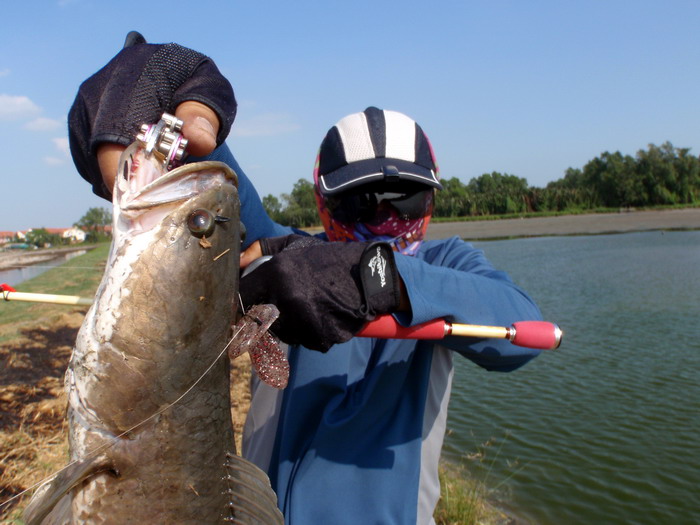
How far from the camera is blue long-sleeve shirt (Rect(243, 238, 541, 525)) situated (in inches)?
85.9

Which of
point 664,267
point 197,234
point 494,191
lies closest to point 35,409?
point 197,234

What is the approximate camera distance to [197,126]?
176 centimetres

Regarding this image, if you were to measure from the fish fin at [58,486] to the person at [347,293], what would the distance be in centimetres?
66

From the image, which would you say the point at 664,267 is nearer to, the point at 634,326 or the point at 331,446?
the point at 634,326

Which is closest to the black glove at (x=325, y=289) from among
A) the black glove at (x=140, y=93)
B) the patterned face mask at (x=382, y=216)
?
the black glove at (x=140, y=93)

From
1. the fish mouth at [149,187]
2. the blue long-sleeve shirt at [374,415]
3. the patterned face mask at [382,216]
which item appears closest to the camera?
the fish mouth at [149,187]

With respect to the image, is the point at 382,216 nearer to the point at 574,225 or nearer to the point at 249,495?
the point at 249,495

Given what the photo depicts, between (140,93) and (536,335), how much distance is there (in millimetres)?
1508

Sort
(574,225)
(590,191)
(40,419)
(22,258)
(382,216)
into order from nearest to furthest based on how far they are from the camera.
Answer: (382,216)
(40,419)
(22,258)
(574,225)
(590,191)

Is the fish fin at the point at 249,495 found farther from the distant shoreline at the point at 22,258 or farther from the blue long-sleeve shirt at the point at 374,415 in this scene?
the distant shoreline at the point at 22,258

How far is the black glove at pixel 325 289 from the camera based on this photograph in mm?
1808

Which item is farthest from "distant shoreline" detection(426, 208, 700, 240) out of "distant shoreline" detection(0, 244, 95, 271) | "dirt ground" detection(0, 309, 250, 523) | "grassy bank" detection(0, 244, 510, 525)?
"dirt ground" detection(0, 309, 250, 523)

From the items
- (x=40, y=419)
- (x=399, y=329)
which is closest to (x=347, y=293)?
(x=399, y=329)

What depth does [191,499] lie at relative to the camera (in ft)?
5.91
